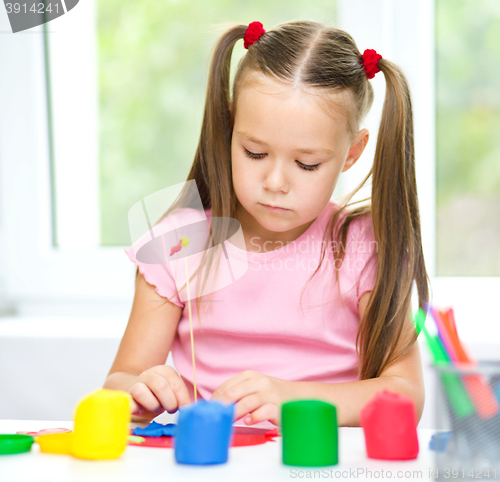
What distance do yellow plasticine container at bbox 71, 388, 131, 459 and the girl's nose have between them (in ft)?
1.28

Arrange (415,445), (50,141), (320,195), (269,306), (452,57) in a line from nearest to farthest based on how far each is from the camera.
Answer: (415,445), (320,195), (269,306), (452,57), (50,141)

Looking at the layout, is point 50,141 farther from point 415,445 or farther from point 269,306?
point 415,445

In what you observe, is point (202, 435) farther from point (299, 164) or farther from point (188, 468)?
point (299, 164)

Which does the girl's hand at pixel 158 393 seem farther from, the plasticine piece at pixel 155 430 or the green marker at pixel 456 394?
the green marker at pixel 456 394

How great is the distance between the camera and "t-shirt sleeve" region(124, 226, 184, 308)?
962 mm

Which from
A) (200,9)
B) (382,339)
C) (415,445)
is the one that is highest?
(200,9)

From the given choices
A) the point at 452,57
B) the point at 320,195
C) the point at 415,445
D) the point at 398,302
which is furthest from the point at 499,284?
the point at 415,445

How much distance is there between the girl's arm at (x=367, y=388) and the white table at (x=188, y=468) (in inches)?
7.7

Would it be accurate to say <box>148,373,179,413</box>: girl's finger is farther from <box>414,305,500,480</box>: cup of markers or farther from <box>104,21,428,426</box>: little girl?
<box>414,305,500,480</box>: cup of markers

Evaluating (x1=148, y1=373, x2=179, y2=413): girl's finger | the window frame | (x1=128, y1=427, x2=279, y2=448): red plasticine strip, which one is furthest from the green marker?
the window frame

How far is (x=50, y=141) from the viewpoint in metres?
1.69

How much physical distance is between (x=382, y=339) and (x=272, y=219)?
24 centimetres

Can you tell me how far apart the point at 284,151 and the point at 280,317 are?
0.28 m

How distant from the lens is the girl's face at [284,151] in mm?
820
